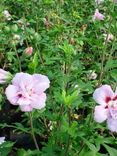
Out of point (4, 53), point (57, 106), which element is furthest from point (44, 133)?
point (4, 53)

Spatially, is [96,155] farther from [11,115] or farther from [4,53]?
[4,53]

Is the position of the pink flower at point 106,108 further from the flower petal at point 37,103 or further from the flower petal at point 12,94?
the flower petal at point 12,94

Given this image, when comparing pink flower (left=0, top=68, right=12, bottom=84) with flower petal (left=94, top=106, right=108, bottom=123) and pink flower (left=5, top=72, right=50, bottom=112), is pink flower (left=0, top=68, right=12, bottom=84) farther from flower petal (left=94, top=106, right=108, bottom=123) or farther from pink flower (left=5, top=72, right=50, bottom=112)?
flower petal (left=94, top=106, right=108, bottom=123)

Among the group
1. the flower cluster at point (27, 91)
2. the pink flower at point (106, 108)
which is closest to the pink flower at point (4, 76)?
the flower cluster at point (27, 91)

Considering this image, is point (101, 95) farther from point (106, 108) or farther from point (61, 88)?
point (61, 88)

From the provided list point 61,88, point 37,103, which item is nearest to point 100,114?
point 37,103
